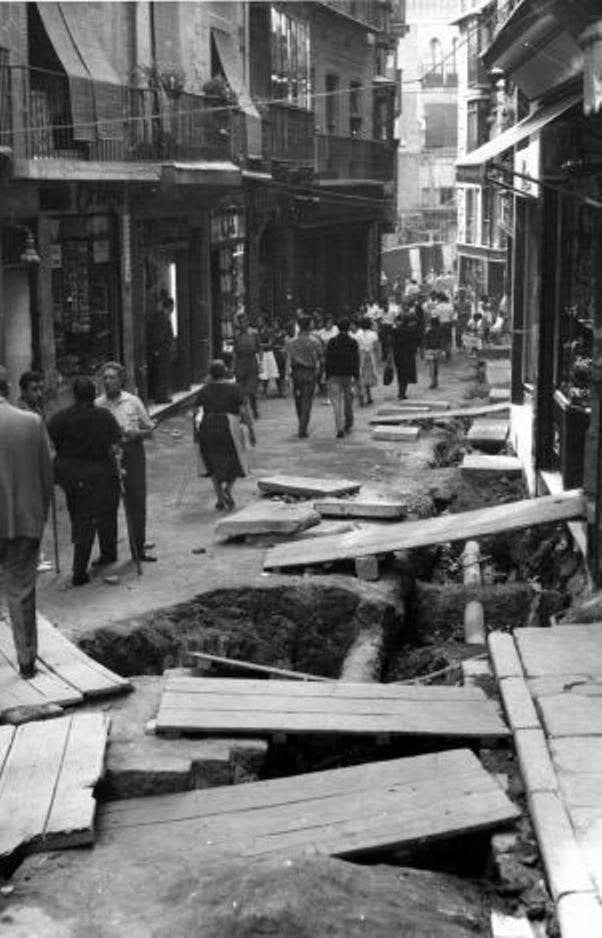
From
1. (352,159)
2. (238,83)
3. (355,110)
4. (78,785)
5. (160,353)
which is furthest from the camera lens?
(355,110)

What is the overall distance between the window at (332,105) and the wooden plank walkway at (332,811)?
31.6 meters

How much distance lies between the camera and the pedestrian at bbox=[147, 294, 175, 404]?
→ 72.1 ft

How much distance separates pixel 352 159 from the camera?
117ft

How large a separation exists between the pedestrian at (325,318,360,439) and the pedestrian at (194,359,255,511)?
526 cm

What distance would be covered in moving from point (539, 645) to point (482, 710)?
1.05 metres

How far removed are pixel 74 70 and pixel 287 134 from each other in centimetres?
1254

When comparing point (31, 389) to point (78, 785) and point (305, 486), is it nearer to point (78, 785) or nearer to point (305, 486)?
point (305, 486)

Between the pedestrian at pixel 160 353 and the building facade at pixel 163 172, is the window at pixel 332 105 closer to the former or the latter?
the building facade at pixel 163 172

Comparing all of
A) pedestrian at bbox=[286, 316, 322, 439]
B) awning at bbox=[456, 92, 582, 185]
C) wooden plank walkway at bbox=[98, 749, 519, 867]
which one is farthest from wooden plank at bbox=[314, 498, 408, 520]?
wooden plank walkway at bbox=[98, 749, 519, 867]

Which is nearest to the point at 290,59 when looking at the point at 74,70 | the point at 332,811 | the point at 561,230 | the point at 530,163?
the point at 74,70

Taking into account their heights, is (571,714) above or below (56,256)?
below

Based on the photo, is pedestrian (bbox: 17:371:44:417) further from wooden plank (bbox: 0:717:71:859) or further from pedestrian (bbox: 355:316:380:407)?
pedestrian (bbox: 355:316:380:407)

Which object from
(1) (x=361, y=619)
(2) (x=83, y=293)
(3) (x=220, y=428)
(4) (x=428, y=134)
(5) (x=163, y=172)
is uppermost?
(4) (x=428, y=134)

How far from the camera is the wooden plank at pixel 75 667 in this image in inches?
314
